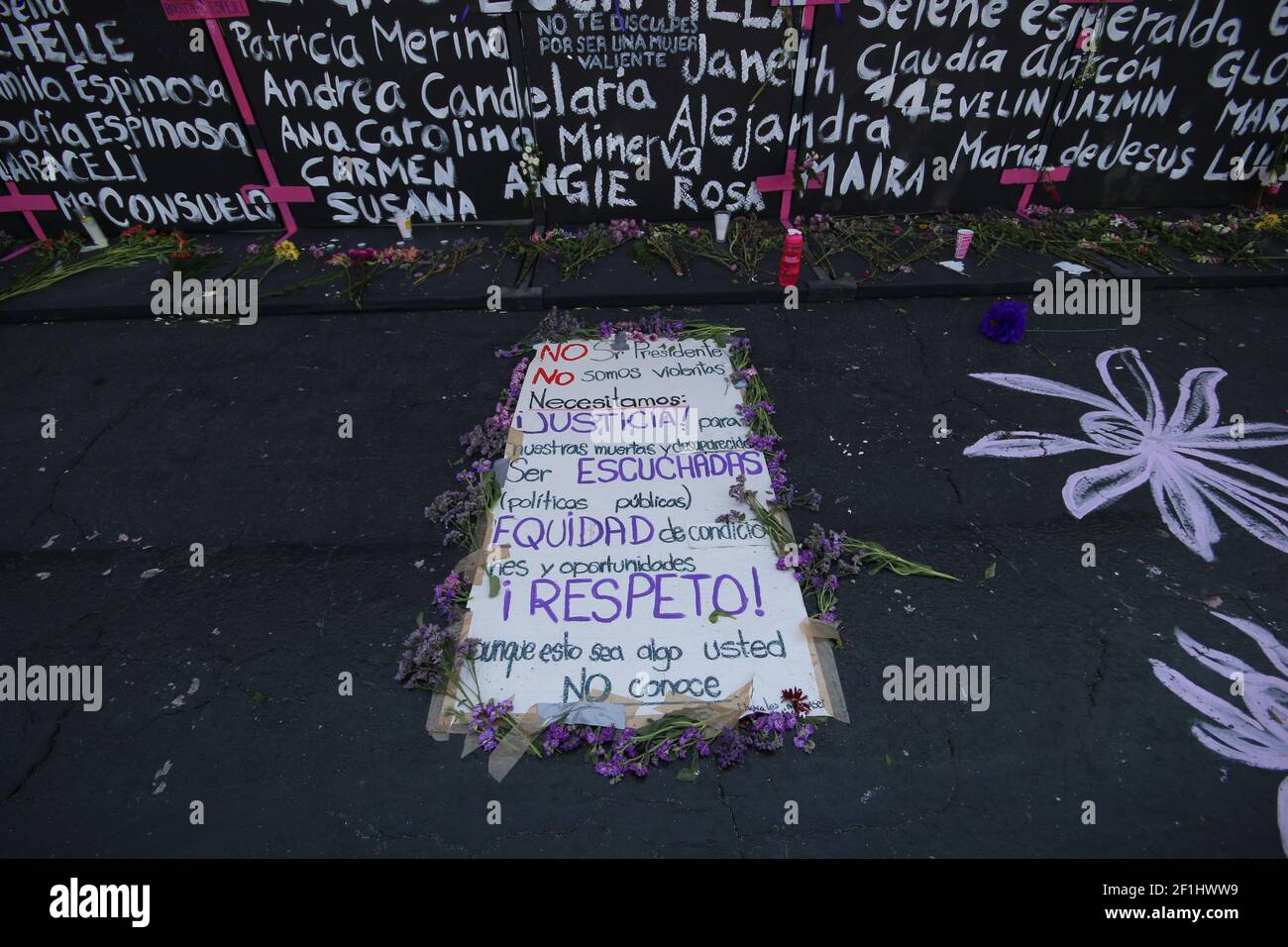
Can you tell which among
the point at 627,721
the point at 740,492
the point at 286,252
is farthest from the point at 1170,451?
the point at 286,252

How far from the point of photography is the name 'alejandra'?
13.2 feet

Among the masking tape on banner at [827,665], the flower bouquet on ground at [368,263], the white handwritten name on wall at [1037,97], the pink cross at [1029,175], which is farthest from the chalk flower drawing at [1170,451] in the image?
the flower bouquet on ground at [368,263]

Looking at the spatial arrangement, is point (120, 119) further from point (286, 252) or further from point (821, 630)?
point (821, 630)

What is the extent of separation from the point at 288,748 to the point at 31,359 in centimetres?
400

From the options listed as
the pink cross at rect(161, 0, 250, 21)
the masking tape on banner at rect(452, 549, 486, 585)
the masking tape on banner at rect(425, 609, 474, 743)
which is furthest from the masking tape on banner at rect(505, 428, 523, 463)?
the pink cross at rect(161, 0, 250, 21)

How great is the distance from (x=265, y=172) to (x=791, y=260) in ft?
14.2

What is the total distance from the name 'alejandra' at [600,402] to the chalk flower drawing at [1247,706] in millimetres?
2634

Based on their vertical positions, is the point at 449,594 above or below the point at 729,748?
above

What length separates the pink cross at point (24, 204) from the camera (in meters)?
5.56

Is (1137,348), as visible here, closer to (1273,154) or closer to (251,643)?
(1273,154)

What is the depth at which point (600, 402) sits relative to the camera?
13.3ft

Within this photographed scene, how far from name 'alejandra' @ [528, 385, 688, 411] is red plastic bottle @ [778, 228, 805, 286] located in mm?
1529

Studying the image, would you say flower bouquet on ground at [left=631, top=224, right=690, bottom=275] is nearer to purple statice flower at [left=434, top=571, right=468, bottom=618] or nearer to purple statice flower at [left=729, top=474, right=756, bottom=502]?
purple statice flower at [left=729, top=474, right=756, bottom=502]

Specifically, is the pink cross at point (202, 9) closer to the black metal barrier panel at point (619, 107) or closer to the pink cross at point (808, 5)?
the black metal barrier panel at point (619, 107)
